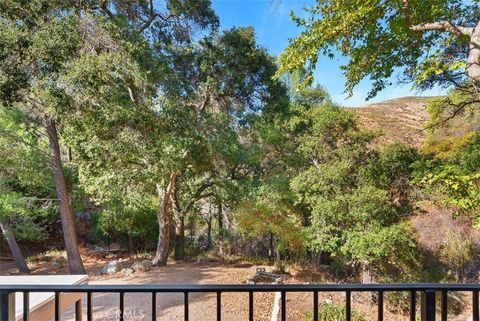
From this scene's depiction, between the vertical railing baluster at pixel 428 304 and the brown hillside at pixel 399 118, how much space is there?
242 inches

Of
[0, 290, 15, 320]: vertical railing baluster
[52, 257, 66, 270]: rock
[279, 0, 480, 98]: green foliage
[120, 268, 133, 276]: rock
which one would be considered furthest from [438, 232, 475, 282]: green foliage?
[52, 257, 66, 270]: rock

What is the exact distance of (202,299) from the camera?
4617 mm

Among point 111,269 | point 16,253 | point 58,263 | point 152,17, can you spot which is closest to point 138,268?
point 111,269

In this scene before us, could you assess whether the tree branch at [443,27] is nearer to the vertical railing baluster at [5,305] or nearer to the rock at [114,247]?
the vertical railing baluster at [5,305]

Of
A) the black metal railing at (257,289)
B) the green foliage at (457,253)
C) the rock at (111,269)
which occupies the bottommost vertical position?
the rock at (111,269)

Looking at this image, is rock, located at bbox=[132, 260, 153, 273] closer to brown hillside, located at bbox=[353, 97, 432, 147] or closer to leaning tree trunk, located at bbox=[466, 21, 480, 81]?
brown hillside, located at bbox=[353, 97, 432, 147]

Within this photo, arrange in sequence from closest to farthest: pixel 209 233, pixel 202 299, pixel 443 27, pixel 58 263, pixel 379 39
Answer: pixel 443 27, pixel 379 39, pixel 202 299, pixel 58 263, pixel 209 233

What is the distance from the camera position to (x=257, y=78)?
550 cm

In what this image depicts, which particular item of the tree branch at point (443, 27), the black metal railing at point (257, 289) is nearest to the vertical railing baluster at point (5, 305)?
the black metal railing at point (257, 289)

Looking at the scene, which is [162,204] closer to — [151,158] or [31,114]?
[151,158]

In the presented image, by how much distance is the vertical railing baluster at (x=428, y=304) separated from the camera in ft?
3.33

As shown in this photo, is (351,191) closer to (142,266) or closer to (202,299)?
(202,299)

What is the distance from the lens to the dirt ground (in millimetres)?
4145

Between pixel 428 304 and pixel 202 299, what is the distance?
163 inches
